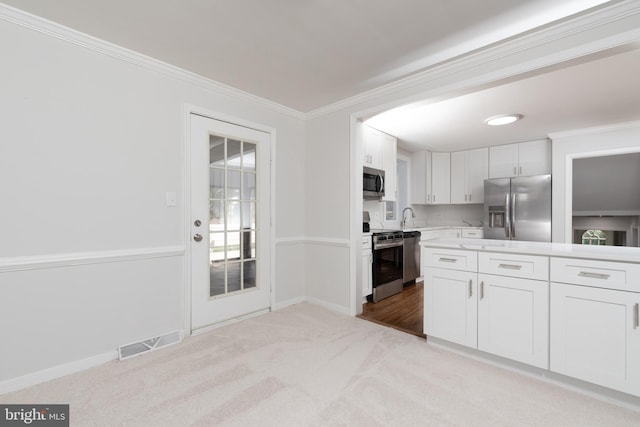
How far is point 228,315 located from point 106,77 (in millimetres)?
2351

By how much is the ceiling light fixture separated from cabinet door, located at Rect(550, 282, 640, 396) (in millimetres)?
2578

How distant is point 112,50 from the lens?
7.25ft

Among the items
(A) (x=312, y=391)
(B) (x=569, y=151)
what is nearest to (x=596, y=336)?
(A) (x=312, y=391)

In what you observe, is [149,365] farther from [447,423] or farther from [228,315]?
[447,423]

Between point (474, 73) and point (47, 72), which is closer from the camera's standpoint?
point (47, 72)

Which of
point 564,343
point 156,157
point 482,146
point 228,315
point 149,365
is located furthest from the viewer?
point 482,146

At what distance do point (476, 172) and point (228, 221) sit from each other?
4.71 meters

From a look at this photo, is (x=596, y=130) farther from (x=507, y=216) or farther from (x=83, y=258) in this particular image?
(x=83, y=258)

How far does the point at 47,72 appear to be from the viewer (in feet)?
6.49

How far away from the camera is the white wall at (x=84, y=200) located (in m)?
1.87

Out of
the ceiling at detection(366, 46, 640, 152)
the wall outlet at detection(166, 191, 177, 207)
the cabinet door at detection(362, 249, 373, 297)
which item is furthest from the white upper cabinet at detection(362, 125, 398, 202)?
the wall outlet at detection(166, 191, 177, 207)

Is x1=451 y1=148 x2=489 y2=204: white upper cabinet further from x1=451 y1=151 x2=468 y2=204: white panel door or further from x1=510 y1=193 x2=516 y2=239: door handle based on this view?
x1=510 y1=193 x2=516 y2=239: door handle

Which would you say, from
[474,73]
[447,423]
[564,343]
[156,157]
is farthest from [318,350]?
[474,73]

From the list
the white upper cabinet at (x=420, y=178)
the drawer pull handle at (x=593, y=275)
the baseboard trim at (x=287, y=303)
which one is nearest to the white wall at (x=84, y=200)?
the baseboard trim at (x=287, y=303)
